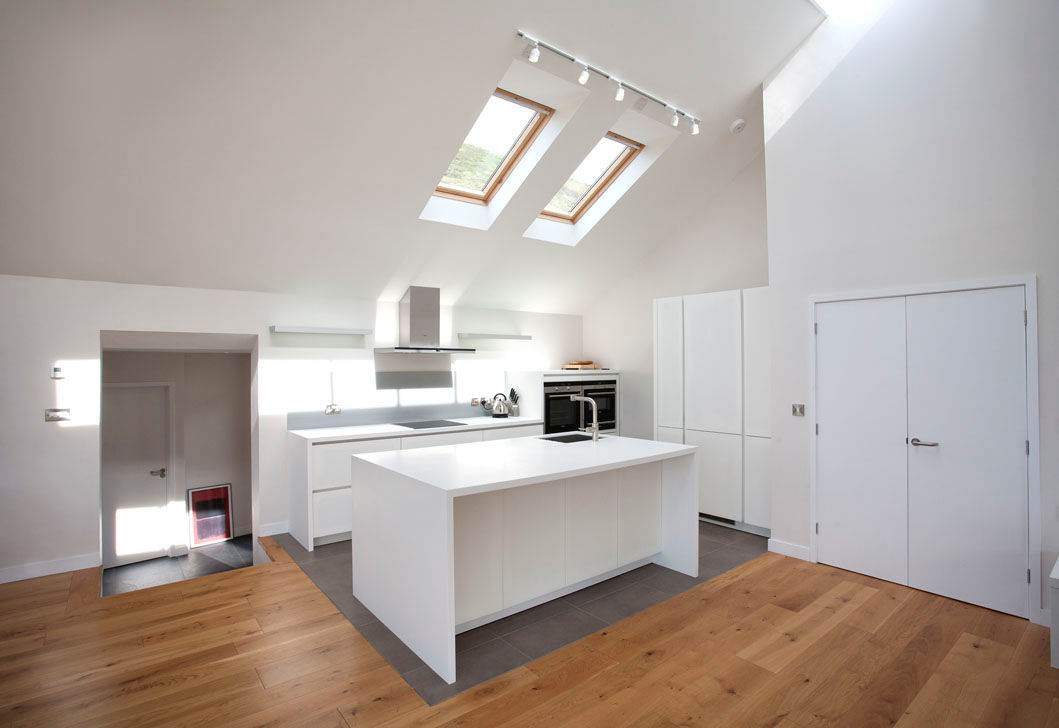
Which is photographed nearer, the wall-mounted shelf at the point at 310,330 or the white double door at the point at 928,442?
the white double door at the point at 928,442

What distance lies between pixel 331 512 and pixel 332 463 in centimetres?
38

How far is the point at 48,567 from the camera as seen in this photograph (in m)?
3.69

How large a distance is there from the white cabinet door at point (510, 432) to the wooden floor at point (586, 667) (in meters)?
2.13

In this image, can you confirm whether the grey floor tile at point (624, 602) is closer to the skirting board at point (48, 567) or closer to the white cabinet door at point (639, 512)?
the white cabinet door at point (639, 512)

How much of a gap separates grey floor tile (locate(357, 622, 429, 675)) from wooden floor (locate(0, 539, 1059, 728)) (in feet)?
0.23

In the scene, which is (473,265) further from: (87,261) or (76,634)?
(76,634)

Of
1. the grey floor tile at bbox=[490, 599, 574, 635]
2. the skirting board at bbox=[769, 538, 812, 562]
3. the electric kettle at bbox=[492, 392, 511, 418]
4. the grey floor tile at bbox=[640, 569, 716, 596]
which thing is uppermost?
the electric kettle at bbox=[492, 392, 511, 418]

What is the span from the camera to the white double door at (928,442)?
2982 mm

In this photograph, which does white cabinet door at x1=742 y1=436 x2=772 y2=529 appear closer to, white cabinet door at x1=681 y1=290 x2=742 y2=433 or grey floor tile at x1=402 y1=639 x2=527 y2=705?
white cabinet door at x1=681 y1=290 x2=742 y2=433

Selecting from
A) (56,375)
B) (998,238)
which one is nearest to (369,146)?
(56,375)

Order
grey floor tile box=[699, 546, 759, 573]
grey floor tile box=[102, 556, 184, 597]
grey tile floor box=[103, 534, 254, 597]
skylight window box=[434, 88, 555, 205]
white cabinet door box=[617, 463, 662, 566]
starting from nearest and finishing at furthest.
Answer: white cabinet door box=[617, 463, 662, 566] < grey floor tile box=[699, 546, 759, 573] < skylight window box=[434, 88, 555, 205] < grey floor tile box=[102, 556, 184, 597] < grey tile floor box=[103, 534, 254, 597]

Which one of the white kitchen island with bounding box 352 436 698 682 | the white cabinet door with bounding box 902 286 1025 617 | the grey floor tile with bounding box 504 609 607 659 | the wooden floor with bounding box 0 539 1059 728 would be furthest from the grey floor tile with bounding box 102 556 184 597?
the white cabinet door with bounding box 902 286 1025 617

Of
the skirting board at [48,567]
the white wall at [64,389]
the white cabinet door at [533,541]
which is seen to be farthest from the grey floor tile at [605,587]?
the skirting board at [48,567]

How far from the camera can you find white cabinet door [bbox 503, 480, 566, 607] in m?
2.89
